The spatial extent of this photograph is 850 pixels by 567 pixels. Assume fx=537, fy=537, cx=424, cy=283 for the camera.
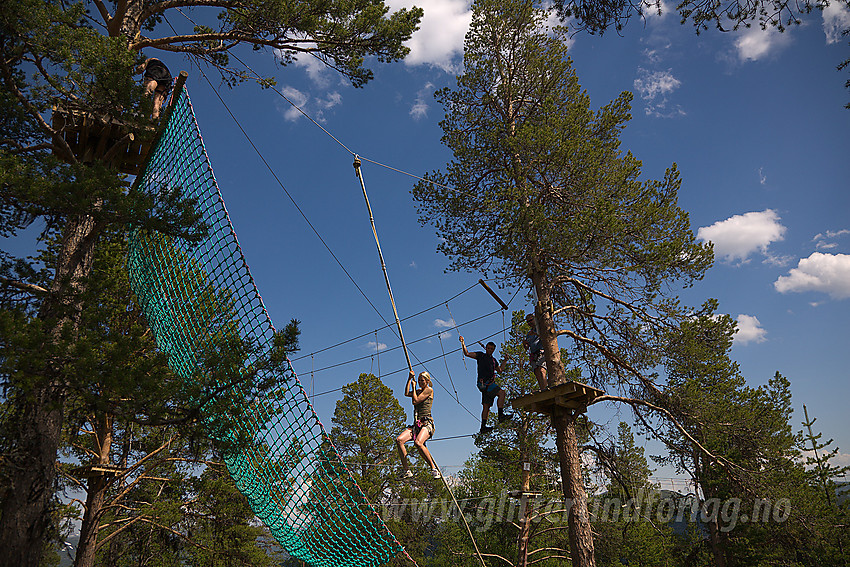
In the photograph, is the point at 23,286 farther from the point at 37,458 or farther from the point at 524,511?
the point at 524,511

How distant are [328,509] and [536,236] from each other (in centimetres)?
388

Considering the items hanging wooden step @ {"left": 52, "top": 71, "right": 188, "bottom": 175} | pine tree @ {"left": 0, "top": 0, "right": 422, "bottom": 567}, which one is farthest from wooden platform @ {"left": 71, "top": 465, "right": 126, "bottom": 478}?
hanging wooden step @ {"left": 52, "top": 71, "right": 188, "bottom": 175}

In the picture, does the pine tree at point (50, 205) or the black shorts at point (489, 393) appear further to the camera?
the black shorts at point (489, 393)

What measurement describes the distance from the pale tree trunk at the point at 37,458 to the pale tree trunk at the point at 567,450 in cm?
454

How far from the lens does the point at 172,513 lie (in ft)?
21.8

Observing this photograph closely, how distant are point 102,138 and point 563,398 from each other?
15.8ft

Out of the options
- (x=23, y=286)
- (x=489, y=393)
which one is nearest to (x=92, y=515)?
(x=23, y=286)

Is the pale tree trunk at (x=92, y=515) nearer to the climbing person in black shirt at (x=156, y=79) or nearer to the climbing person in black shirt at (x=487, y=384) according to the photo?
the climbing person in black shirt at (x=156, y=79)

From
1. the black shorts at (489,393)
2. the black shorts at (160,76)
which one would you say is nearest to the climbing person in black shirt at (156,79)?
the black shorts at (160,76)

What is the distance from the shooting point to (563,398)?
18.5 feet

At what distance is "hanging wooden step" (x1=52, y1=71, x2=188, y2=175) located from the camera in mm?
3852

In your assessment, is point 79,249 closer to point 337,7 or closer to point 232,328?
point 232,328

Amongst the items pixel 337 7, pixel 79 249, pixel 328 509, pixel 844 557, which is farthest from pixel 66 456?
pixel 844 557

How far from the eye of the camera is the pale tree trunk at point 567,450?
18.3 ft
